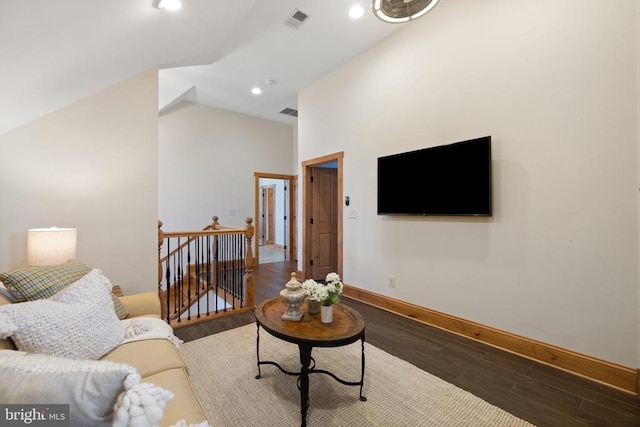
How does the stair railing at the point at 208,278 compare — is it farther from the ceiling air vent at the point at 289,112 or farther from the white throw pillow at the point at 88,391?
the ceiling air vent at the point at 289,112

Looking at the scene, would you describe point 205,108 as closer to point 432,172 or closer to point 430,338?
point 432,172

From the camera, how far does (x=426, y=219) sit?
9.98ft

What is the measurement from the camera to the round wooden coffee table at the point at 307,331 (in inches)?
61.6

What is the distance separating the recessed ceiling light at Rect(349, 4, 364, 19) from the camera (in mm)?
2855

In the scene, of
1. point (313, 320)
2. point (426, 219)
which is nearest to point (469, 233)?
point (426, 219)

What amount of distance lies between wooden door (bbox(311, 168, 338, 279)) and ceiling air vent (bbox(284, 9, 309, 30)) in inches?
86.7

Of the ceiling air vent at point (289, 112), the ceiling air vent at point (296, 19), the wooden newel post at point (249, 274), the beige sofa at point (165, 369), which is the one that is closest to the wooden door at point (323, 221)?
the wooden newel post at point (249, 274)

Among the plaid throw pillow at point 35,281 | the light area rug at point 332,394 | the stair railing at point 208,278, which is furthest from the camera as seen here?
the stair railing at point 208,278

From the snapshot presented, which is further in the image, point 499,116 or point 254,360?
point 499,116

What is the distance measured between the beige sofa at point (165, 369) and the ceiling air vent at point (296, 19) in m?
3.31

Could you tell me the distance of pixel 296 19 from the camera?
3.03 meters

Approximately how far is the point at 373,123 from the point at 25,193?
3.77 m

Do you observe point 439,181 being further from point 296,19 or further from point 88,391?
point 88,391

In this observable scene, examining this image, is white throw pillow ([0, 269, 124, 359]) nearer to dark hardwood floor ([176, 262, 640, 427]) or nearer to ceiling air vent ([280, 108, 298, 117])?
dark hardwood floor ([176, 262, 640, 427])
